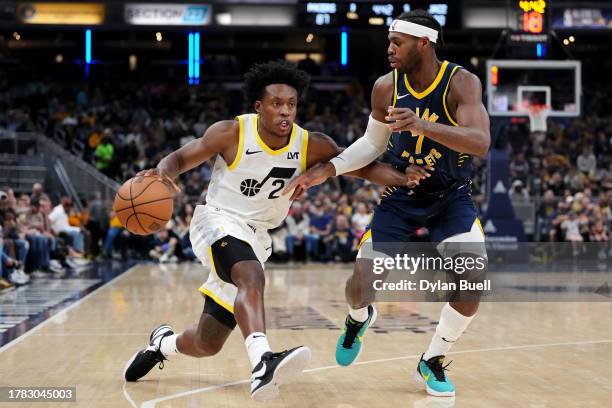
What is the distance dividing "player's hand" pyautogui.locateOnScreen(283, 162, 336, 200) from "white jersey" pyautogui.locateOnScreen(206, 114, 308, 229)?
0.07 metres

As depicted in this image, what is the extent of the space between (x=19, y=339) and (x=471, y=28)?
21259mm

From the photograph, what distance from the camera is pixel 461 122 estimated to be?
5.65m

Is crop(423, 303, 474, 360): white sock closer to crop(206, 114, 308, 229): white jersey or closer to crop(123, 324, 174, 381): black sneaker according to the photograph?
crop(206, 114, 308, 229): white jersey

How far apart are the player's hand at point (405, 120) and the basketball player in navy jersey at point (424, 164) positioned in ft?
1.12

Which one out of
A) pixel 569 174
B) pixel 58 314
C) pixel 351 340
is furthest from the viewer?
pixel 569 174

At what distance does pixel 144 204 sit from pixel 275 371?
1.37 metres

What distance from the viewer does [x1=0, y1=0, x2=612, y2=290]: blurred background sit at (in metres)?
19.2

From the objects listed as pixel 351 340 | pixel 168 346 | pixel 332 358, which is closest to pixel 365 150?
pixel 351 340

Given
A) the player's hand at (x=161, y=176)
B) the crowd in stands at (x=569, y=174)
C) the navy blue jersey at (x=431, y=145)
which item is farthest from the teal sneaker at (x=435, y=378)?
the crowd in stands at (x=569, y=174)

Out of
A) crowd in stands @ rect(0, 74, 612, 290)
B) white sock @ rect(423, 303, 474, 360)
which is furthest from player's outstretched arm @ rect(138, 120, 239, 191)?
crowd in stands @ rect(0, 74, 612, 290)

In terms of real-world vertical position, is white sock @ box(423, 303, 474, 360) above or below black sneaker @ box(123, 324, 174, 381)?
above

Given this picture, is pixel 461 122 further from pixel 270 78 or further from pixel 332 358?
pixel 332 358

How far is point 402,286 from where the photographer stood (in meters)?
14.4

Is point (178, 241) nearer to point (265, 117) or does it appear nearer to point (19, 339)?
point (19, 339)
